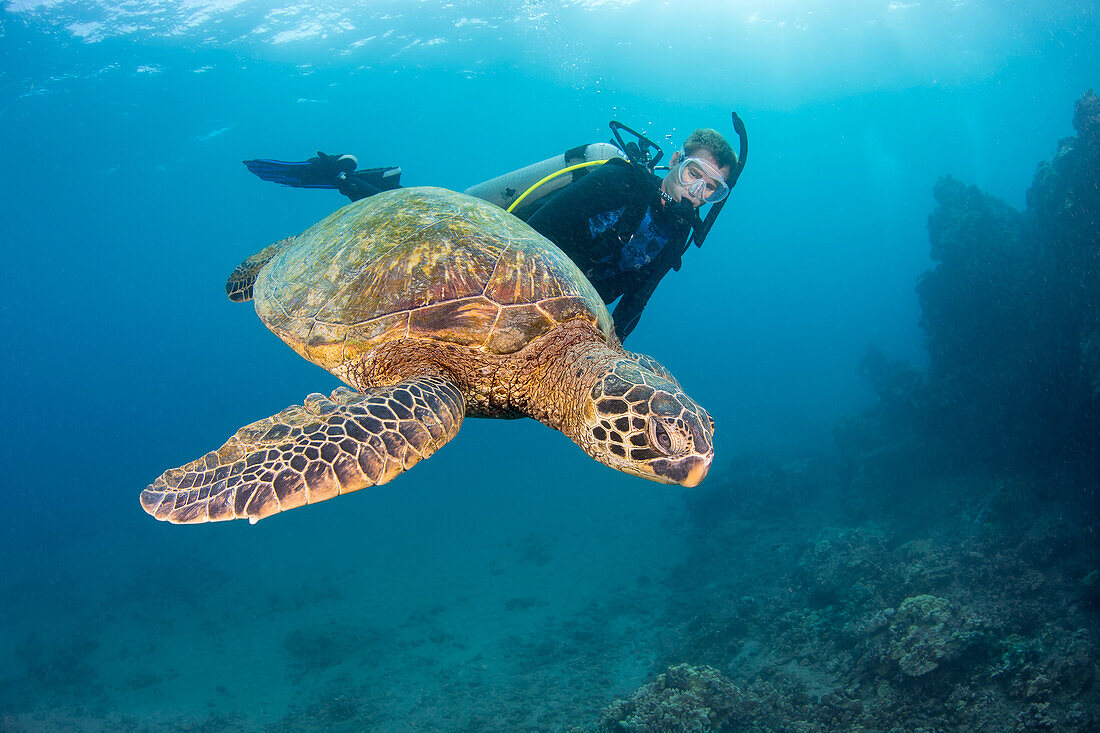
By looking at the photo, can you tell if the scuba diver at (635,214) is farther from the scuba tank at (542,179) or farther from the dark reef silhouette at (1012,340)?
the dark reef silhouette at (1012,340)

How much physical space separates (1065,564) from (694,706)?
6795 mm

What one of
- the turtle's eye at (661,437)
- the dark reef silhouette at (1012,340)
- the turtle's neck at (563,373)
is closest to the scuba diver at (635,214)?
the turtle's neck at (563,373)

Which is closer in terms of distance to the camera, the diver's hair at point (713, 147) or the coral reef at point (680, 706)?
the diver's hair at point (713, 147)

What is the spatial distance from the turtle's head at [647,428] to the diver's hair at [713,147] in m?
3.22

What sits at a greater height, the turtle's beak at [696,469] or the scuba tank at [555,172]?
the scuba tank at [555,172]

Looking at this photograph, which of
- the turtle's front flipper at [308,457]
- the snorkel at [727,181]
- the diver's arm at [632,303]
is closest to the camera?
the turtle's front flipper at [308,457]

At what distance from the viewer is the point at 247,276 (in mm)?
5477

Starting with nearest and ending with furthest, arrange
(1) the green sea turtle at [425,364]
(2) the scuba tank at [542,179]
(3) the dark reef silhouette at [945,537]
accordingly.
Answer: (1) the green sea turtle at [425,364] → (3) the dark reef silhouette at [945,537] → (2) the scuba tank at [542,179]

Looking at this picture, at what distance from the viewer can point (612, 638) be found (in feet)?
37.1

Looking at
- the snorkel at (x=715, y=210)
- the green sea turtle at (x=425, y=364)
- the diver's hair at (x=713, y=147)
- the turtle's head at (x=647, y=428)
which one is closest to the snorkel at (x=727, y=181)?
the snorkel at (x=715, y=210)

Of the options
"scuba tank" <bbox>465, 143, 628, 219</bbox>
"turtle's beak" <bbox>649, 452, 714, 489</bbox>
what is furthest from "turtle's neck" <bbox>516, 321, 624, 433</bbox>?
"scuba tank" <bbox>465, 143, 628, 219</bbox>

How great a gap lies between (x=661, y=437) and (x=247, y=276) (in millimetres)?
5265

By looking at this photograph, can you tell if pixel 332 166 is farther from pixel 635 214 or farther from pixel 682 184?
pixel 682 184

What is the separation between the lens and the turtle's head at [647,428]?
7.52 ft
